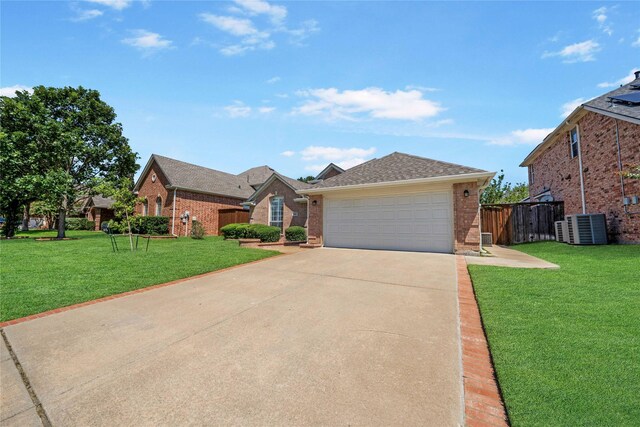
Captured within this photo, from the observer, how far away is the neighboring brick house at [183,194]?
20.5m

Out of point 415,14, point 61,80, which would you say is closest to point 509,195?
point 415,14

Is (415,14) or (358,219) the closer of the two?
(415,14)

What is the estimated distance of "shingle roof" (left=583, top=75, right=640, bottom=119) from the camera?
9102 millimetres

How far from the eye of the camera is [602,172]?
1028cm

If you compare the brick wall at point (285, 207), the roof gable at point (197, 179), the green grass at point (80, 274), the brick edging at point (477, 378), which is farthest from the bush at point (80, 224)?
the brick edging at point (477, 378)

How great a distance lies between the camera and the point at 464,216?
9.43 meters

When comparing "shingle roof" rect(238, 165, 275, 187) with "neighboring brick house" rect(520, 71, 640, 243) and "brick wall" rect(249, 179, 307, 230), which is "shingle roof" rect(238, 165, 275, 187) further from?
"neighboring brick house" rect(520, 71, 640, 243)

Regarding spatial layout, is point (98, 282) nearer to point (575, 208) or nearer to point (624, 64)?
point (575, 208)

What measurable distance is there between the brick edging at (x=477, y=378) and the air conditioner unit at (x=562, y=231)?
1019 cm

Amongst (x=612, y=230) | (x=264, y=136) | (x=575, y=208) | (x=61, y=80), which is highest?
(x=61, y=80)

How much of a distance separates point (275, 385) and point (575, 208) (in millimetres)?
15456

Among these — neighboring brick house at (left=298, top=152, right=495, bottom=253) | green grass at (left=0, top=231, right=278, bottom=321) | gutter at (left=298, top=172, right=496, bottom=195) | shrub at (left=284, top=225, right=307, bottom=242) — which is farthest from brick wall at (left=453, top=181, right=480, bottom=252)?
shrub at (left=284, top=225, right=307, bottom=242)

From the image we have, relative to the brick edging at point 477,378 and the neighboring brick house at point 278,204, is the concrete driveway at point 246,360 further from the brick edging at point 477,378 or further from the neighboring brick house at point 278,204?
the neighboring brick house at point 278,204

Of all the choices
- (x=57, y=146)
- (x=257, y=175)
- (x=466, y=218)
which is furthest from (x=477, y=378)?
(x=257, y=175)
